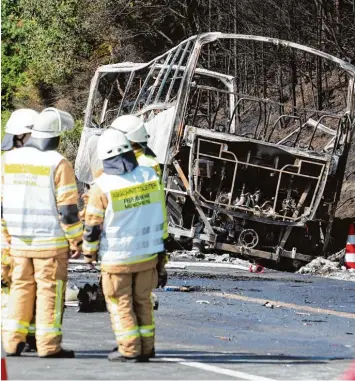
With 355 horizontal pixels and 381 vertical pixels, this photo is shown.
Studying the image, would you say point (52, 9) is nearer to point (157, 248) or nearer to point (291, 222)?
point (291, 222)

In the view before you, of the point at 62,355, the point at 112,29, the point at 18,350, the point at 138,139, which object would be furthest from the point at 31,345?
the point at 112,29

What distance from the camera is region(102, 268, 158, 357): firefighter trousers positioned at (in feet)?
28.9

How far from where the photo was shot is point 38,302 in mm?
8930

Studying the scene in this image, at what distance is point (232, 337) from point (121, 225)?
2.40 metres

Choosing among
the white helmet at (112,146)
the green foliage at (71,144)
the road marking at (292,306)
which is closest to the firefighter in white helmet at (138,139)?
the white helmet at (112,146)

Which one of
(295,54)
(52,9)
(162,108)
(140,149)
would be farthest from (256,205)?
(52,9)

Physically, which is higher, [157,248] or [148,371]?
[157,248]

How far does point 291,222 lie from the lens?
1981cm

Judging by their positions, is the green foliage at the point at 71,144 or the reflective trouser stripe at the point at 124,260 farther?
the green foliage at the point at 71,144

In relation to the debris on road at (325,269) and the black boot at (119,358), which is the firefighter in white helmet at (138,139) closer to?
the black boot at (119,358)

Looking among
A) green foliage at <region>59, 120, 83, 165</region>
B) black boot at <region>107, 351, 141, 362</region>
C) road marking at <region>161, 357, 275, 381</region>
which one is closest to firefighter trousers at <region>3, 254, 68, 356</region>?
black boot at <region>107, 351, 141, 362</region>

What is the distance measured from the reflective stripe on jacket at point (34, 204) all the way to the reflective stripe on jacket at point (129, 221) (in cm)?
33

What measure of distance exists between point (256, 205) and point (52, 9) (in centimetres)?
3168

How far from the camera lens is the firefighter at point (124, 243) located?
348 inches
